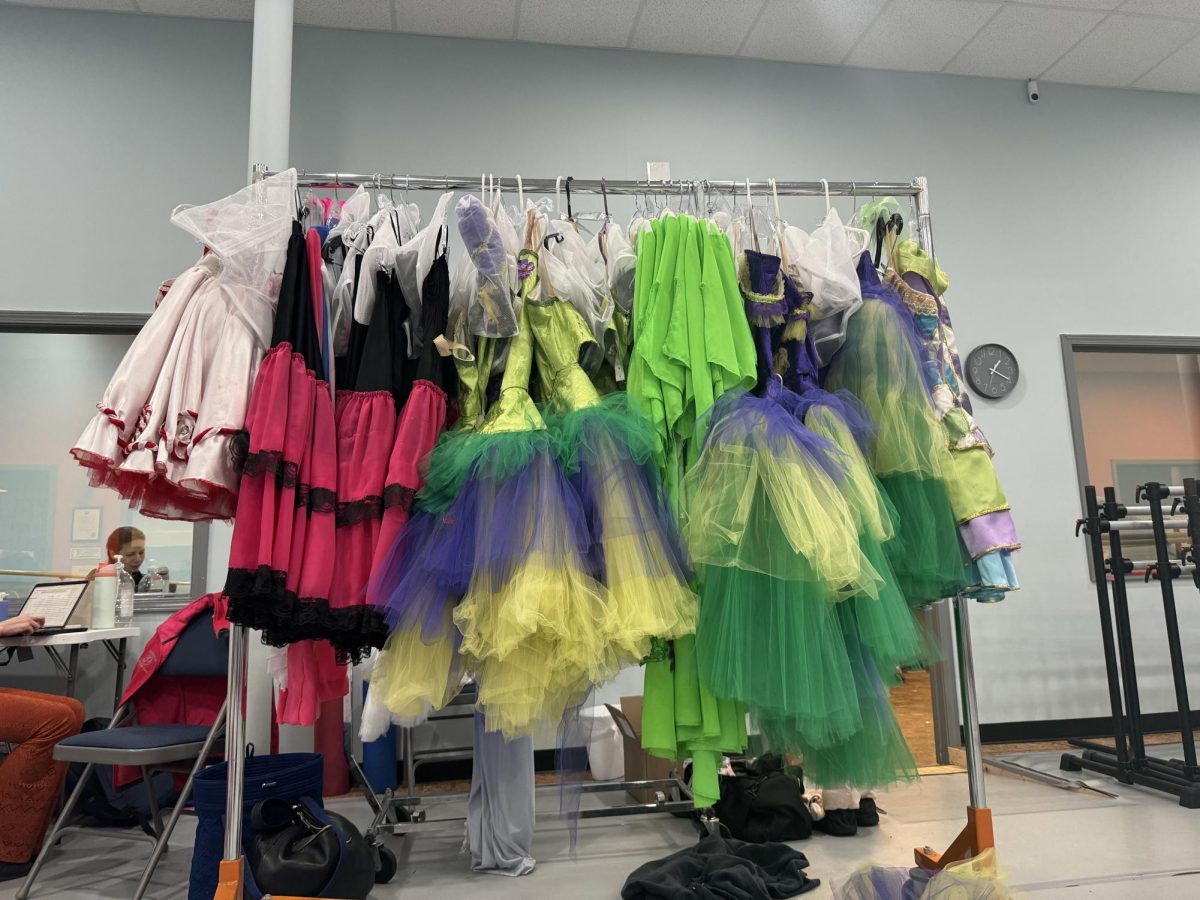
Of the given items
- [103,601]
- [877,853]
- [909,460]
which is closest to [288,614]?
[909,460]

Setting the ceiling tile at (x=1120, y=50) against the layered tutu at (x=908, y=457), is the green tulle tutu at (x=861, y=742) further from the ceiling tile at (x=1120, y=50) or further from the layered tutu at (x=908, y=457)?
the ceiling tile at (x=1120, y=50)

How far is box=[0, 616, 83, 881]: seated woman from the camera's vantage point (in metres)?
2.72

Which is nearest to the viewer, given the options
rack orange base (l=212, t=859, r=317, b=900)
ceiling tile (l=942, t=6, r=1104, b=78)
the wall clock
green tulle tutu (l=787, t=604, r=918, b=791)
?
green tulle tutu (l=787, t=604, r=918, b=791)

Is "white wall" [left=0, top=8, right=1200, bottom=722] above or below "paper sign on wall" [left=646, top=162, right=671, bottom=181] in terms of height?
above

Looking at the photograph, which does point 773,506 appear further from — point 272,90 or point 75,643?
point 272,90

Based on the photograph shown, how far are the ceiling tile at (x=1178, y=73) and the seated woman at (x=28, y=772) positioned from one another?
22.2 ft

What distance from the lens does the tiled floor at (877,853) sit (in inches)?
100

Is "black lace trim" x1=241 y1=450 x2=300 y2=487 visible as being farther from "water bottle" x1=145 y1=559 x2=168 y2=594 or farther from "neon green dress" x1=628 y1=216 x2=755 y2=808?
"water bottle" x1=145 y1=559 x2=168 y2=594

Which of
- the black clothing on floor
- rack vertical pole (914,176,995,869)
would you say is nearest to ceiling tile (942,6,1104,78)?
rack vertical pole (914,176,995,869)

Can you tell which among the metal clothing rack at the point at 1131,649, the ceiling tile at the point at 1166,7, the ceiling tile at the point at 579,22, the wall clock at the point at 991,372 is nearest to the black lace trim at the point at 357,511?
the metal clothing rack at the point at 1131,649

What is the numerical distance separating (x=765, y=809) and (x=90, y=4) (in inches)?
203

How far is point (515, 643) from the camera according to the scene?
154 cm

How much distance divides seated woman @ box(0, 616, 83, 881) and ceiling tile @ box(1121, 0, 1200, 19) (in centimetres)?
620

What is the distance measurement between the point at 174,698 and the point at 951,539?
10.4 ft
